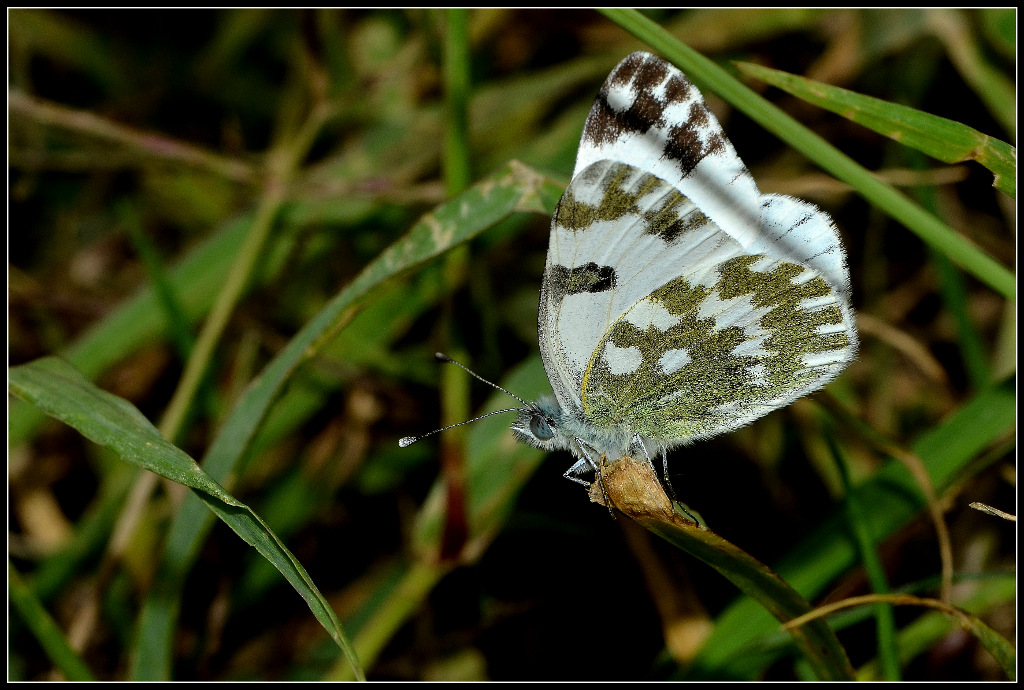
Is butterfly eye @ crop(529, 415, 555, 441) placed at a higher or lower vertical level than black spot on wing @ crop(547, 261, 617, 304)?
lower

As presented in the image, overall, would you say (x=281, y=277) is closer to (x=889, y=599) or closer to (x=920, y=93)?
(x=889, y=599)

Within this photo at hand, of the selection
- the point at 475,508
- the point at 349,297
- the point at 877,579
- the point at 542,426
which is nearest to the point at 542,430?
the point at 542,426

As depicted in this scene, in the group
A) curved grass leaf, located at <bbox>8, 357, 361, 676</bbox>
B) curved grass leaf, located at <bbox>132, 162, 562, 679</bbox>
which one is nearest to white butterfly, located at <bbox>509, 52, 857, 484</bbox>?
curved grass leaf, located at <bbox>132, 162, 562, 679</bbox>

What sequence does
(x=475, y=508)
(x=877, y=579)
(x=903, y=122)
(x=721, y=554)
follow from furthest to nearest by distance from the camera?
(x=475, y=508)
(x=877, y=579)
(x=903, y=122)
(x=721, y=554)

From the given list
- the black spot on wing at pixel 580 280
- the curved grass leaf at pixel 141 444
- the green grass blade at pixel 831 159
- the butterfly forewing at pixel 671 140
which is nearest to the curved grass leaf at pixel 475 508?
the black spot on wing at pixel 580 280

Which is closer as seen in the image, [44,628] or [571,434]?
[44,628]

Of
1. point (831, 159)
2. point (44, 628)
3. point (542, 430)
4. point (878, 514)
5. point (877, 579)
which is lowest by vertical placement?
point (877, 579)

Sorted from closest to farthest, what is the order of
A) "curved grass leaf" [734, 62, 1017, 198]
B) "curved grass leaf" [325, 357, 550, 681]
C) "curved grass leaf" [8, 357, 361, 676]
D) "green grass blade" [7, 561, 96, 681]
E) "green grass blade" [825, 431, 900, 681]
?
1. "curved grass leaf" [8, 357, 361, 676]
2. "curved grass leaf" [734, 62, 1017, 198]
3. "green grass blade" [825, 431, 900, 681]
4. "green grass blade" [7, 561, 96, 681]
5. "curved grass leaf" [325, 357, 550, 681]

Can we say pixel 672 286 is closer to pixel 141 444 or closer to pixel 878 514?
pixel 878 514

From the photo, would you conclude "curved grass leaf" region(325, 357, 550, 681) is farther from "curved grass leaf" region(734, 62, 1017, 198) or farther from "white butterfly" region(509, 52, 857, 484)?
"curved grass leaf" region(734, 62, 1017, 198)
